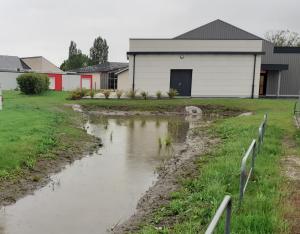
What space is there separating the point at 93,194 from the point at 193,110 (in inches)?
674

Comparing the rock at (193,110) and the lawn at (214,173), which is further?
the rock at (193,110)

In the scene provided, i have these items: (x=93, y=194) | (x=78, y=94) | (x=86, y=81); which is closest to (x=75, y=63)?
(x=86, y=81)

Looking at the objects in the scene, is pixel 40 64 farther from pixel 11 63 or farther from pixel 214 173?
pixel 214 173

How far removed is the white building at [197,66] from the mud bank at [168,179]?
16.6 m

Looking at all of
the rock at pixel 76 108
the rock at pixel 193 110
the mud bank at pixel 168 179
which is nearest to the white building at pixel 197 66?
the rock at pixel 193 110

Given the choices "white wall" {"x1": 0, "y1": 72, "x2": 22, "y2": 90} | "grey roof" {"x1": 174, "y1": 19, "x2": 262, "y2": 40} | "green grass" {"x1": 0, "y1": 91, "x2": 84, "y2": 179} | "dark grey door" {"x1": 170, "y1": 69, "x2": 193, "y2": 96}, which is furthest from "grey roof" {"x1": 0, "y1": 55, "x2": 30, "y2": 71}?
"green grass" {"x1": 0, "y1": 91, "x2": 84, "y2": 179}

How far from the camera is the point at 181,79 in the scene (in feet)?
97.7

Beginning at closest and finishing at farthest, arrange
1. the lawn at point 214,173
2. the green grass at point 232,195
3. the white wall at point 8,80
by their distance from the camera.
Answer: the green grass at point 232,195, the lawn at point 214,173, the white wall at point 8,80

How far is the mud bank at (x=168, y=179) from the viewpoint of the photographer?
583 centimetres

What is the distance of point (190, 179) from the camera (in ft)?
25.2

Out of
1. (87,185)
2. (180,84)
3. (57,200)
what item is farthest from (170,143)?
(180,84)

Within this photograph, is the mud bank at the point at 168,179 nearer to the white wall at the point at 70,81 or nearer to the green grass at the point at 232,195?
the green grass at the point at 232,195

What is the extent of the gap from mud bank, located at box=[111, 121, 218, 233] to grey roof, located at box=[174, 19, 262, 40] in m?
25.3

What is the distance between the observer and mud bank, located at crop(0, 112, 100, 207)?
713 cm
